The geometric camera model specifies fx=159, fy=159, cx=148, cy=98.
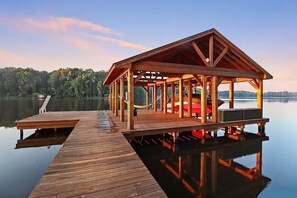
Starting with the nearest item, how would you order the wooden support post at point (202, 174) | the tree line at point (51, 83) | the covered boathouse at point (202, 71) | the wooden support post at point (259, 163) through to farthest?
the wooden support post at point (202, 174)
the wooden support post at point (259, 163)
the covered boathouse at point (202, 71)
the tree line at point (51, 83)

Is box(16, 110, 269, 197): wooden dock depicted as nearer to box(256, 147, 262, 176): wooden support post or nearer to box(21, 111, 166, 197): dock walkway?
box(21, 111, 166, 197): dock walkway

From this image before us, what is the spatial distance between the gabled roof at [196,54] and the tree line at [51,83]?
147 feet

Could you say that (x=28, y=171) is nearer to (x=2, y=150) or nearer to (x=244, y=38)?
(x=2, y=150)

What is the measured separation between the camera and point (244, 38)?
15523mm

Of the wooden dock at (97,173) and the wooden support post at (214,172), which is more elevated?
the wooden dock at (97,173)

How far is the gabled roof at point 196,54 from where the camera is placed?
21.4ft

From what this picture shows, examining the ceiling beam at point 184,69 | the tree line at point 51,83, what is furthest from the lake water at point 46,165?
the tree line at point 51,83

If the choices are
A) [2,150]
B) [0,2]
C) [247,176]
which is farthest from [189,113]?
[0,2]

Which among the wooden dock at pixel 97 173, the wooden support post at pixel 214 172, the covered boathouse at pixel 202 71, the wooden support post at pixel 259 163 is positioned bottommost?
the wooden support post at pixel 259 163

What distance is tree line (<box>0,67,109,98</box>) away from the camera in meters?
48.3

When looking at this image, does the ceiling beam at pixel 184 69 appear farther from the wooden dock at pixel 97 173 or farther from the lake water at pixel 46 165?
the lake water at pixel 46 165

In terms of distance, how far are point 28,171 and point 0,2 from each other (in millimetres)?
12059

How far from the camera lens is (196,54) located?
9.00 metres

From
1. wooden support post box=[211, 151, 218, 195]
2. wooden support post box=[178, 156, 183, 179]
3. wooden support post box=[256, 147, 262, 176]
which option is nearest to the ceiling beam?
wooden support post box=[178, 156, 183, 179]
